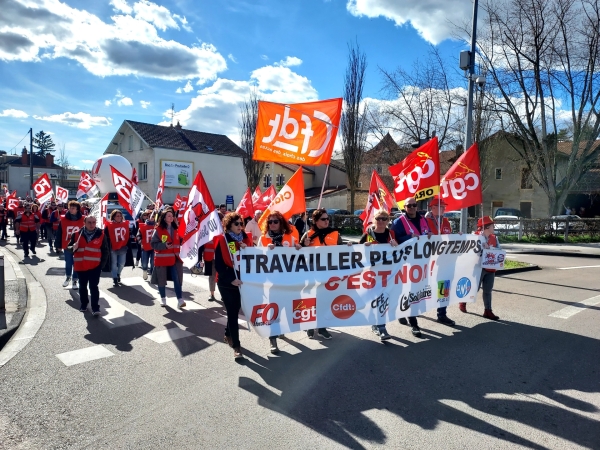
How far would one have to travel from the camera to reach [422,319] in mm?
7176

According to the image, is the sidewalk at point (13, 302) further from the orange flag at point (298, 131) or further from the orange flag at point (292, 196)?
the orange flag at point (298, 131)

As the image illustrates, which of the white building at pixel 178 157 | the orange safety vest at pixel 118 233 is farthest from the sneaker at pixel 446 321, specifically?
the white building at pixel 178 157

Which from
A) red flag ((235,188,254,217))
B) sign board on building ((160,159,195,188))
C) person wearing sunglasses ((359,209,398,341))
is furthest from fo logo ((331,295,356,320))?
sign board on building ((160,159,195,188))

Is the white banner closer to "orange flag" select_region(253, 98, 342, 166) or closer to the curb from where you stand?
"orange flag" select_region(253, 98, 342, 166)

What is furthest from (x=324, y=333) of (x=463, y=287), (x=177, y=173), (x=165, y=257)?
(x=177, y=173)

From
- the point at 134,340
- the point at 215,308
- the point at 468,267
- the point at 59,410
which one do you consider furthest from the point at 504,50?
the point at 59,410

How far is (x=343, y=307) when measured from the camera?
19.1 feet

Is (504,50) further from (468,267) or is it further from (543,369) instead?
(543,369)

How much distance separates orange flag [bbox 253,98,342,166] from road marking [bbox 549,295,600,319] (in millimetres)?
4778

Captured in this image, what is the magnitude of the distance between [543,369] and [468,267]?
230 cm

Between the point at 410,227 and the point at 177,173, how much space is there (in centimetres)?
3510

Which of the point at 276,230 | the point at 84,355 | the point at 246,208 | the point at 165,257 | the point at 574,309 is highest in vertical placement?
the point at 246,208

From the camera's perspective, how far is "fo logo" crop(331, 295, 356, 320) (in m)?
5.80

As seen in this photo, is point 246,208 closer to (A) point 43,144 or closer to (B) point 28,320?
(B) point 28,320
